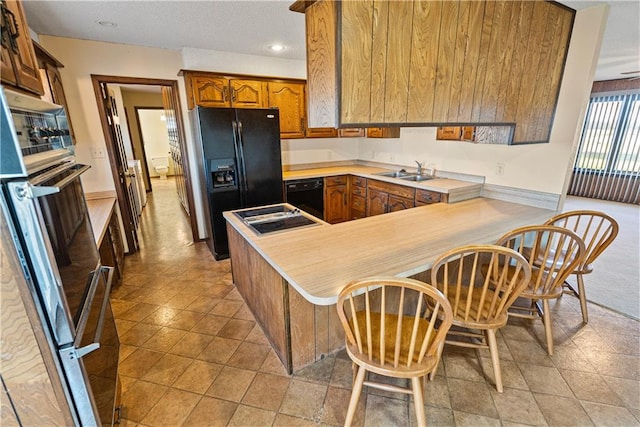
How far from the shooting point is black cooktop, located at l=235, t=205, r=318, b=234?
6.92 feet

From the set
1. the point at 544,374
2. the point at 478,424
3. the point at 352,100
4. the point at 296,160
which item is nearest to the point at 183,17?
the point at 352,100

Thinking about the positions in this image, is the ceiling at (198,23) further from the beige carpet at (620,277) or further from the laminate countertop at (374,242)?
the beige carpet at (620,277)

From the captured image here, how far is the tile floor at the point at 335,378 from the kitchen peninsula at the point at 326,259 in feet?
0.64

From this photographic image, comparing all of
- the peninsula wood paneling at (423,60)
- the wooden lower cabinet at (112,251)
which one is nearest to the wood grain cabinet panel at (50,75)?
the wooden lower cabinet at (112,251)

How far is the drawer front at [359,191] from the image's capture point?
13.8 ft

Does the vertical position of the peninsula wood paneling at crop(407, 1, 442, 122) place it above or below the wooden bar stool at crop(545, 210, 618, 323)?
above

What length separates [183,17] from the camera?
2502 mm

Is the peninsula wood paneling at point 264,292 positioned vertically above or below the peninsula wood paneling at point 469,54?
below

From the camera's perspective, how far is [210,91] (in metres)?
3.49

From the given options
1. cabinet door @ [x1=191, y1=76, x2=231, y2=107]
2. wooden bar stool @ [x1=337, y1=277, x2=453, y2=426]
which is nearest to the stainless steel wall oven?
wooden bar stool @ [x1=337, y1=277, x2=453, y2=426]

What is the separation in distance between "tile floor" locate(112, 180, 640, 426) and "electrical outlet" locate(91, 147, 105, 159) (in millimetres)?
1725

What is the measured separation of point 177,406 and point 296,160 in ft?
11.3

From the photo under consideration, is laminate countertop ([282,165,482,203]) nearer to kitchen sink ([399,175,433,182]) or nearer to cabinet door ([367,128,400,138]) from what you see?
kitchen sink ([399,175,433,182])

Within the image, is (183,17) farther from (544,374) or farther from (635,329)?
(635,329)
